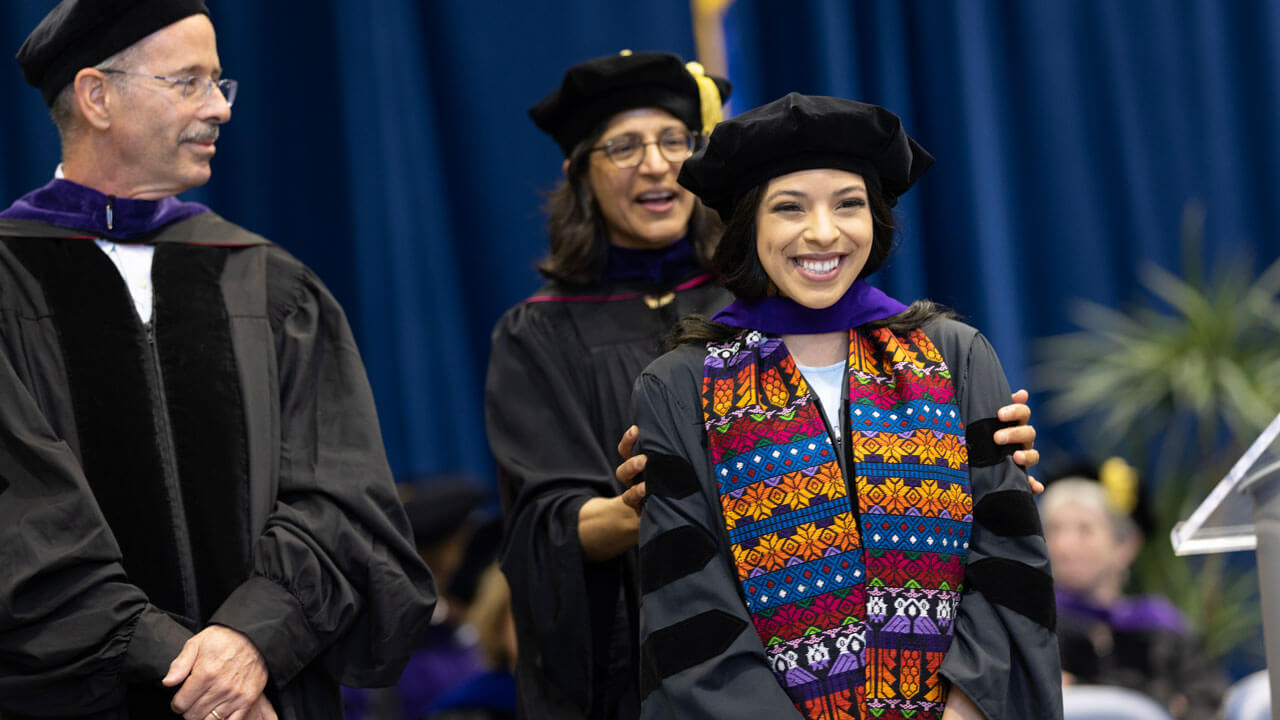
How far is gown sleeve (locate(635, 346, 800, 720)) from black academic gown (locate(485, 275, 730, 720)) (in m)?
0.57

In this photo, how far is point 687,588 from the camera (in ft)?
7.51

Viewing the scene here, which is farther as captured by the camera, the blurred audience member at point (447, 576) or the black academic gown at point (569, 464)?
the blurred audience member at point (447, 576)

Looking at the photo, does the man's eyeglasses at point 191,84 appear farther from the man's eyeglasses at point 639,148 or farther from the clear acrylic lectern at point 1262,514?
the clear acrylic lectern at point 1262,514

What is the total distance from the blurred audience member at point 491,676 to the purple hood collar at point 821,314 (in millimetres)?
1853

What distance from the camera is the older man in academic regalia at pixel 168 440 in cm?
251

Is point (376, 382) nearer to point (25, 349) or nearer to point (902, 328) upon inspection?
point (25, 349)

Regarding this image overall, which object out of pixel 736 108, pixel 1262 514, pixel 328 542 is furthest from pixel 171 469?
pixel 736 108

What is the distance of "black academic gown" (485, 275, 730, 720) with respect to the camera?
2.94 m

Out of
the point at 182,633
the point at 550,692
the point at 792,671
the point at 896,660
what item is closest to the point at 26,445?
the point at 182,633

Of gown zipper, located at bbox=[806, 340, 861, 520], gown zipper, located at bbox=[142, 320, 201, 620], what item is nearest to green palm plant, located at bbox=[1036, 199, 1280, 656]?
gown zipper, located at bbox=[806, 340, 861, 520]

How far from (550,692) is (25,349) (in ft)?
4.10

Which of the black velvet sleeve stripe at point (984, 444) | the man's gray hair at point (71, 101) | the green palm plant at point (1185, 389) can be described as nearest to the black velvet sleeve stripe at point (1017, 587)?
the black velvet sleeve stripe at point (984, 444)

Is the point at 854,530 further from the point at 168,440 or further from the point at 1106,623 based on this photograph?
the point at 1106,623

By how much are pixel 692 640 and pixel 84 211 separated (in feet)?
5.04
